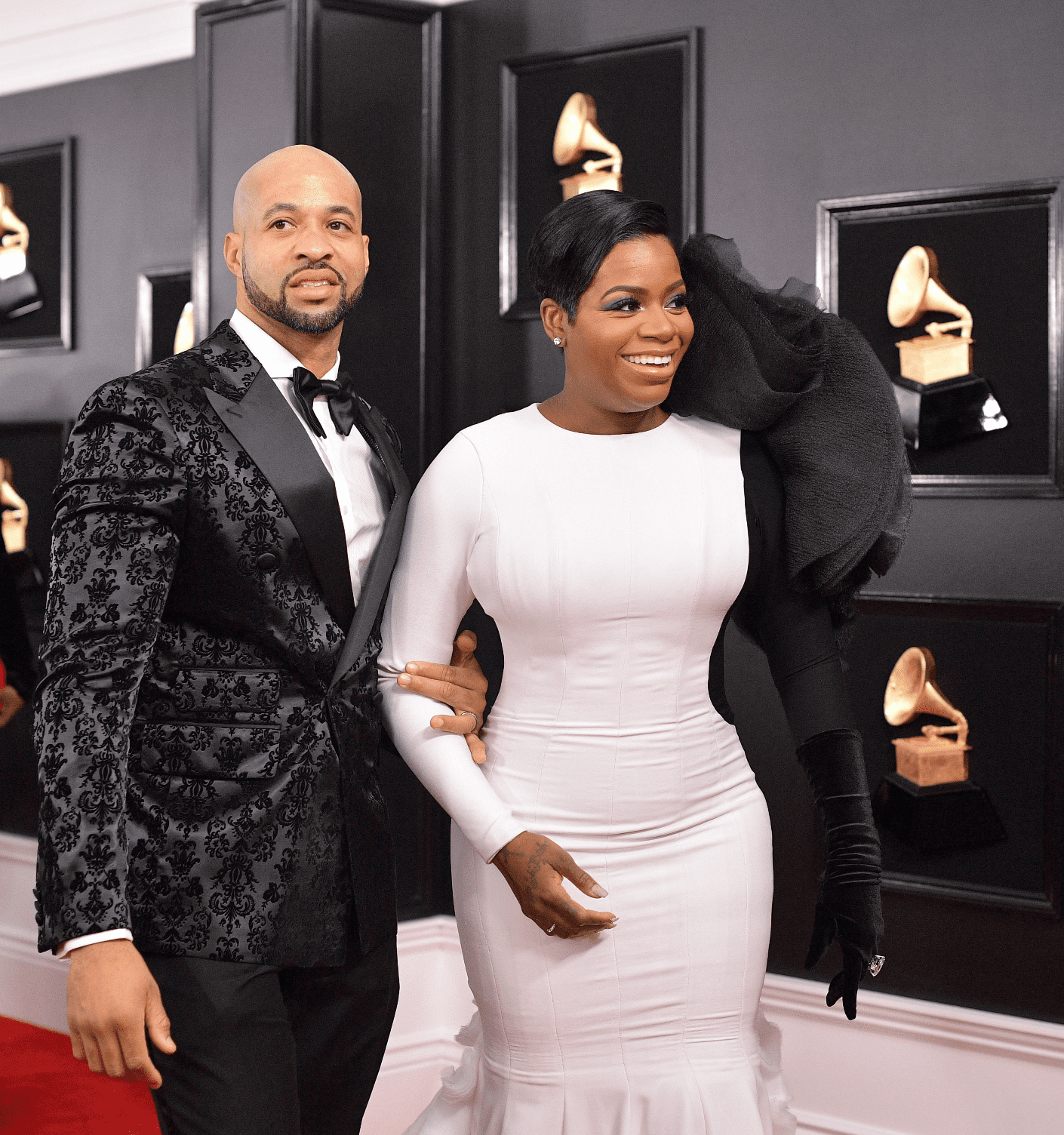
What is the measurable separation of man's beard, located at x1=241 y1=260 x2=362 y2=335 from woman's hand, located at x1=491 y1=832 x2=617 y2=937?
0.79 meters

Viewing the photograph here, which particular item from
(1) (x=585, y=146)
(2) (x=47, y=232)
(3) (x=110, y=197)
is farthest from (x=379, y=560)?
(2) (x=47, y=232)

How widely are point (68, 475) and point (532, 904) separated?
825 mm

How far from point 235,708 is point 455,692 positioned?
1.05 ft

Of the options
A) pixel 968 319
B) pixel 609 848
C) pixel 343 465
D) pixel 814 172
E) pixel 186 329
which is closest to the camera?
pixel 609 848

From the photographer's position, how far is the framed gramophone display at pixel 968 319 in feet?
8.98

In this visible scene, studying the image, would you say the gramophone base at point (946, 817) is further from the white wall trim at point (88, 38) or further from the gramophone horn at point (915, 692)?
the white wall trim at point (88, 38)

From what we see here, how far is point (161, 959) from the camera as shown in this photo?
1.72 meters

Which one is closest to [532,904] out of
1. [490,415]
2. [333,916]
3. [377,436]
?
[333,916]

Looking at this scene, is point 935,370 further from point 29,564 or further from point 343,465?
point 29,564

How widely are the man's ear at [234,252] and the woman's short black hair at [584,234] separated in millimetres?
460

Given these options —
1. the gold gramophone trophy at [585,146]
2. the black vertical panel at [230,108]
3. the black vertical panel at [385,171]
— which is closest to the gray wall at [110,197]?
the black vertical panel at [230,108]

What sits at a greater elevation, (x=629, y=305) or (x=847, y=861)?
(x=629, y=305)

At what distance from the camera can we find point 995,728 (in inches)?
111

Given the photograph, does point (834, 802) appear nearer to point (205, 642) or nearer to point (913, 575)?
point (205, 642)
